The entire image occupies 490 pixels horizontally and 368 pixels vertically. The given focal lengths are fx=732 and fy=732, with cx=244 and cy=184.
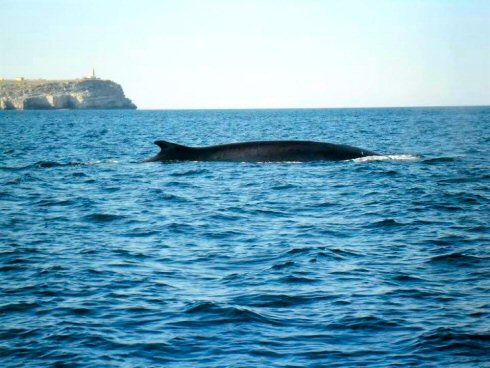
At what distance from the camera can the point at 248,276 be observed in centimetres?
1130

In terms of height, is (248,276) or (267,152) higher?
(267,152)

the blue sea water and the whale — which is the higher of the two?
the whale

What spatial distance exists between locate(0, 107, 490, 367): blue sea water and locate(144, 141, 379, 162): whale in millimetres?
5167

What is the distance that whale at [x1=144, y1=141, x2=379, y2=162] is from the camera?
2747 cm

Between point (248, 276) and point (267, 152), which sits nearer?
point (248, 276)

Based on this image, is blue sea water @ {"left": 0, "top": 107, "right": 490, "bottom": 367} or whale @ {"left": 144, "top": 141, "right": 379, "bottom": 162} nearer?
blue sea water @ {"left": 0, "top": 107, "right": 490, "bottom": 367}

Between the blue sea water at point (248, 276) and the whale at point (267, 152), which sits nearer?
the blue sea water at point (248, 276)

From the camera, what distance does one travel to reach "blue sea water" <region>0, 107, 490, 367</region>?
8234mm

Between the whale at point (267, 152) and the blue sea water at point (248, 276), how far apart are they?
5.17m

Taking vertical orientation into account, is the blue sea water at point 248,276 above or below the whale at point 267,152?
below

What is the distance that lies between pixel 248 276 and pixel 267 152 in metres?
16.5

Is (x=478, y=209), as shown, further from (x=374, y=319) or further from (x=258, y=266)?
(x=374, y=319)

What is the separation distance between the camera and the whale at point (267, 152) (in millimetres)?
27469

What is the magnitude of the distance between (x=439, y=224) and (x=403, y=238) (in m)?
1.98
